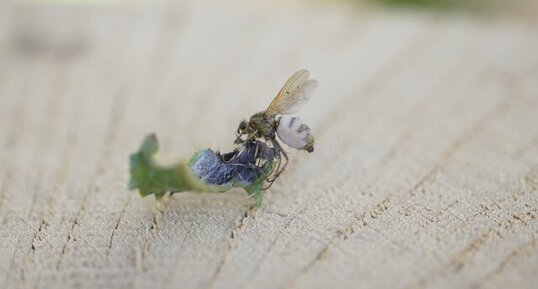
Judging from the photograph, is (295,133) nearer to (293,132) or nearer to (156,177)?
(293,132)

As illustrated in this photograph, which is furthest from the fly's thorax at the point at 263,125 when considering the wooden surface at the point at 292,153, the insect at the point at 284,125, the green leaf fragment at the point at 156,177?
the green leaf fragment at the point at 156,177

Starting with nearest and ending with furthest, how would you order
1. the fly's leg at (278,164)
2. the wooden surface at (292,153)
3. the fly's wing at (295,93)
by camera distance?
the wooden surface at (292,153), the fly's leg at (278,164), the fly's wing at (295,93)

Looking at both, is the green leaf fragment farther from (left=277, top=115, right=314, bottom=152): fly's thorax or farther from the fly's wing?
the fly's wing

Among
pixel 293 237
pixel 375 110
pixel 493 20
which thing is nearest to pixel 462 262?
pixel 293 237

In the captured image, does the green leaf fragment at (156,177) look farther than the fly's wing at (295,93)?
No

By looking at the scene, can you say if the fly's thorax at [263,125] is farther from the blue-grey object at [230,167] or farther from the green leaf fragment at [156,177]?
the green leaf fragment at [156,177]

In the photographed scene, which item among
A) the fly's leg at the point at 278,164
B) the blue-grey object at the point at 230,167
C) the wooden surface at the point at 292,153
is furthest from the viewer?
the fly's leg at the point at 278,164

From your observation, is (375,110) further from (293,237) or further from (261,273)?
(261,273)

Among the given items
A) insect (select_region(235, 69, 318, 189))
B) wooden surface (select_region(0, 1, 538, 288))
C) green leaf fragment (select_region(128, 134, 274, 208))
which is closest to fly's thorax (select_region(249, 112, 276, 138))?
insect (select_region(235, 69, 318, 189))
